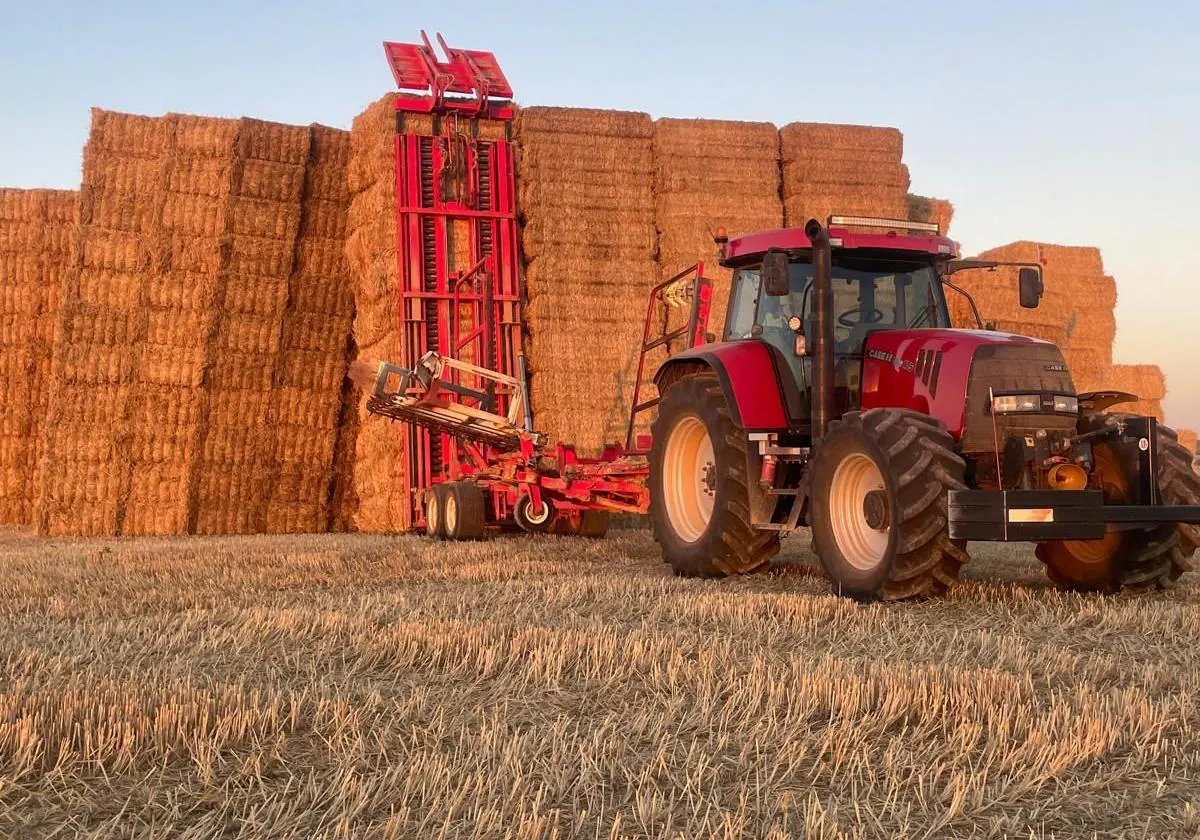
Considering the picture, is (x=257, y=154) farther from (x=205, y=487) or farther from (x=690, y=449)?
(x=690, y=449)

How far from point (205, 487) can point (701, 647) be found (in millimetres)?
9553

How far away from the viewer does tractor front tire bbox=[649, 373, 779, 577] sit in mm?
7051

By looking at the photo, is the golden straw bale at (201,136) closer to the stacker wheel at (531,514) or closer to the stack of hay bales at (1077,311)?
the stacker wheel at (531,514)

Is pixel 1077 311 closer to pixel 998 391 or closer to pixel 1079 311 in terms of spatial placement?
pixel 1079 311

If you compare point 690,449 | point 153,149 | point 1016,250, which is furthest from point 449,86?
point 1016,250

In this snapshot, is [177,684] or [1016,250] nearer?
[177,684]

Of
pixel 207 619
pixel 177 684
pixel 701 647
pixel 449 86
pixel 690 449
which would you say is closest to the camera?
pixel 177 684

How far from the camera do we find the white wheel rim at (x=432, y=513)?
1108 centimetres

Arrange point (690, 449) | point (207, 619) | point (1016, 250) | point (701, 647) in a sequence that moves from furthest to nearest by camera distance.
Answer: point (1016, 250)
point (690, 449)
point (207, 619)
point (701, 647)

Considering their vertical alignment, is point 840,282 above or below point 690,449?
above

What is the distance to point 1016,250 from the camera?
1580 cm

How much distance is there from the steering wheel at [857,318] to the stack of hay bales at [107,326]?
8304 millimetres

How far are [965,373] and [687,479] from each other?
2.30m

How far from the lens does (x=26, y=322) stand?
14766mm
